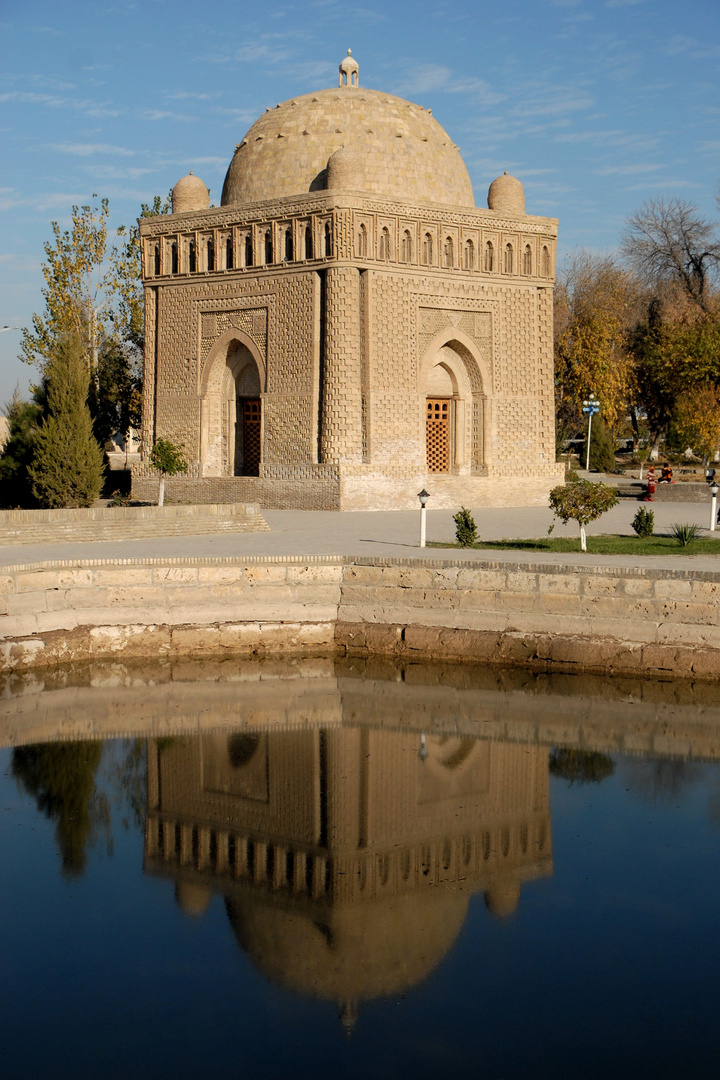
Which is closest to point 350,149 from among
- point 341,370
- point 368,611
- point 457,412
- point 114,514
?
point 341,370

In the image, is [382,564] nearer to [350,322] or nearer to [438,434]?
[350,322]

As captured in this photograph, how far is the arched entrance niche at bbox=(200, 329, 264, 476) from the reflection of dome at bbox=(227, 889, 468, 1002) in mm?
17639

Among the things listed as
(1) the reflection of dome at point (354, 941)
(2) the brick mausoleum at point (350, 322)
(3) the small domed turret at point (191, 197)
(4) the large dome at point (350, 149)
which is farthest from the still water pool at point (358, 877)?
(3) the small domed turret at point (191, 197)

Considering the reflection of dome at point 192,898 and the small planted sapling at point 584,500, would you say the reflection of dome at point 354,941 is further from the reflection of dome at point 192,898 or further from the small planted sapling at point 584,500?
the small planted sapling at point 584,500

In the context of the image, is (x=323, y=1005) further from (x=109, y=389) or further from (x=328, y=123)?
(x=109, y=389)

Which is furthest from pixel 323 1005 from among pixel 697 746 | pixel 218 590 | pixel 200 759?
pixel 218 590

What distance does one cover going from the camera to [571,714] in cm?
1060

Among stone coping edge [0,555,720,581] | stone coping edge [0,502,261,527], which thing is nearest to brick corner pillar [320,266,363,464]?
stone coping edge [0,502,261,527]

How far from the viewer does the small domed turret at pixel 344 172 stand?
21484mm

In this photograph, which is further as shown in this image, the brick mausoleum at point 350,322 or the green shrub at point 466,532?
the brick mausoleum at point 350,322

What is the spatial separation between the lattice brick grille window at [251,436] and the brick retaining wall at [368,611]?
11772 mm

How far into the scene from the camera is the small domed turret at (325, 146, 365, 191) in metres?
21.5

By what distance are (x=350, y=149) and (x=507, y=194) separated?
13.4ft

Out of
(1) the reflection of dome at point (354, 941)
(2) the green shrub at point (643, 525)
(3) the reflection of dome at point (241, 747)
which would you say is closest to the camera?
(1) the reflection of dome at point (354, 941)
